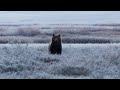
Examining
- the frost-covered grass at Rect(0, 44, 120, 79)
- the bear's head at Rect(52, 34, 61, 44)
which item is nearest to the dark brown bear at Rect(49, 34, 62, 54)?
the bear's head at Rect(52, 34, 61, 44)

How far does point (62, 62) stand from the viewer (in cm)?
671

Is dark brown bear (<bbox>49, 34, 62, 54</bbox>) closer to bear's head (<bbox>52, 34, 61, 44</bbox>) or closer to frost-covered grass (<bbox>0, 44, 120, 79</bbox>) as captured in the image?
bear's head (<bbox>52, 34, 61, 44</bbox>)

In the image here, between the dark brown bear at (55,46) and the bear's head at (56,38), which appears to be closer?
the bear's head at (56,38)

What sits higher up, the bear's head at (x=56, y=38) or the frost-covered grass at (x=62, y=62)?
the bear's head at (x=56, y=38)

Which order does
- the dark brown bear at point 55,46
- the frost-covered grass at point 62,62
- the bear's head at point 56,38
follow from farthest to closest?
the dark brown bear at point 55,46
the bear's head at point 56,38
the frost-covered grass at point 62,62

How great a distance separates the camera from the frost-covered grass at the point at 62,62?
655cm

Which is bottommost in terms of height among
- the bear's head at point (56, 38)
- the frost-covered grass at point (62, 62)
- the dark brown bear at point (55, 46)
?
the frost-covered grass at point (62, 62)

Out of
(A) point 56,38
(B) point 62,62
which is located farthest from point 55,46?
(B) point 62,62

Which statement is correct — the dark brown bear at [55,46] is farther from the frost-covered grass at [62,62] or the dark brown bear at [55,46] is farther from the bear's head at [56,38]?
the frost-covered grass at [62,62]

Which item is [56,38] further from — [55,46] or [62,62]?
[62,62]

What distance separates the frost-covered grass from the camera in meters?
6.55

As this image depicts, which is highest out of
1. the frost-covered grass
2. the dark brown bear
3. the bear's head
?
the bear's head

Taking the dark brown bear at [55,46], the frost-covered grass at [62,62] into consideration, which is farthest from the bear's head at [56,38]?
the frost-covered grass at [62,62]
